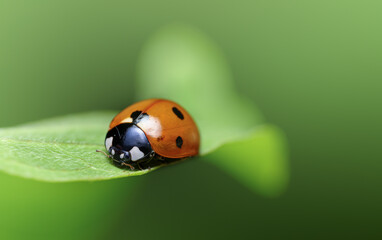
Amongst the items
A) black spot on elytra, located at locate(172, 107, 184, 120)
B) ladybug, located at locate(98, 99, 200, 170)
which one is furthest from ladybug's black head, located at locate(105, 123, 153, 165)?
black spot on elytra, located at locate(172, 107, 184, 120)

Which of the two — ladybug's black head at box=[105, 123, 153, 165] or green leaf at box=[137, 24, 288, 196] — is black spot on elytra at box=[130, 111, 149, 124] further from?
green leaf at box=[137, 24, 288, 196]

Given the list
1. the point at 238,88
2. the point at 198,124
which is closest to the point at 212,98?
the point at 198,124

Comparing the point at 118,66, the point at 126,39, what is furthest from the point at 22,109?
the point at 126,39

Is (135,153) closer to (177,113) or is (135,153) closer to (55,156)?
(177,113)

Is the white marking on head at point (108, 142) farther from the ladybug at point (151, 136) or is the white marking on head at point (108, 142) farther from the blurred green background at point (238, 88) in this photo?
the blurred green background at point (238, 88)

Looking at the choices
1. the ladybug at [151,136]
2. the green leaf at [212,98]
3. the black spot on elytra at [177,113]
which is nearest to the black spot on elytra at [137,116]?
the ladybug at [151,136]

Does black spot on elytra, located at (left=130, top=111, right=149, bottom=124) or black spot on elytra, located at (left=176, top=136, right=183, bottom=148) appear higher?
black spot on elytra, located at (left=130, top=111, right=149, bottom=124)
